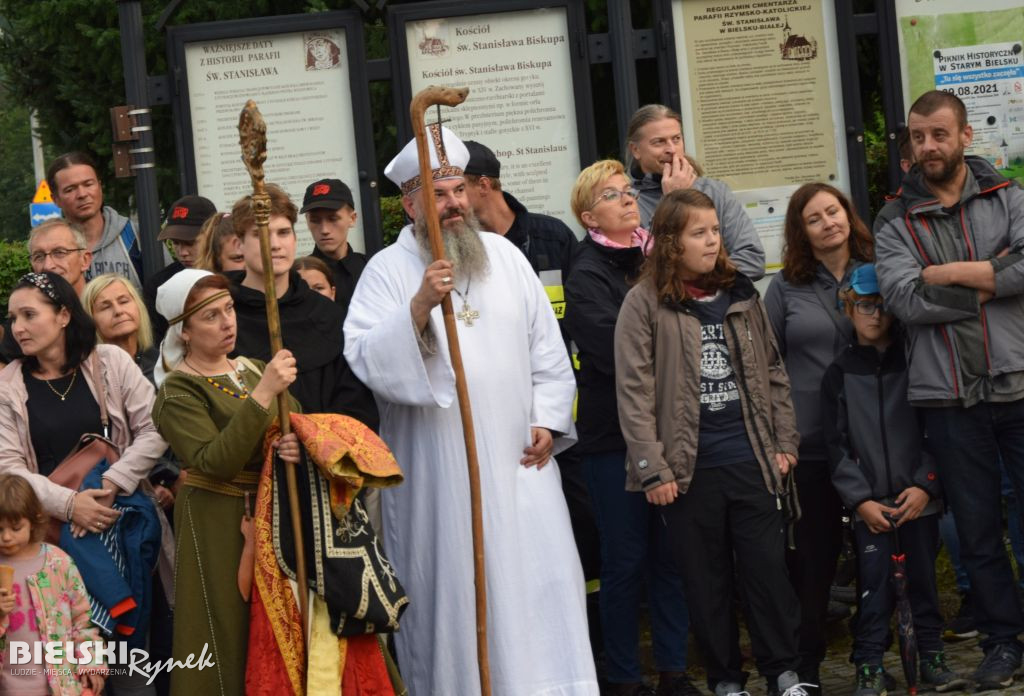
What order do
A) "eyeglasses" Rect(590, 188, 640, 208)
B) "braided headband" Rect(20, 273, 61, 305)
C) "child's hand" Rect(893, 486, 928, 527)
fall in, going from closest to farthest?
"braided headband" Rect(20, 273, 61, 305)
"child's hand" Rect(893, 486, 928, 527)
"eyeglasses" Rect(590, 188, 640, 208)

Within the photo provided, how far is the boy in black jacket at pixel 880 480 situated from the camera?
6.75 metres

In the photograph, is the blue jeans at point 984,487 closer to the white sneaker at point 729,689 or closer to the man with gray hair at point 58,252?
the white sneaker at point 729,689

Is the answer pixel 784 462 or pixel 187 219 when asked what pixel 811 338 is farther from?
pixel 187 219

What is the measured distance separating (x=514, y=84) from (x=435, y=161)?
106 inches

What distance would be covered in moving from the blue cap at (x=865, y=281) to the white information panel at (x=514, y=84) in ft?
7.92

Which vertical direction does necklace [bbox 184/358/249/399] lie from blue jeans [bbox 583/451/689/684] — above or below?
above

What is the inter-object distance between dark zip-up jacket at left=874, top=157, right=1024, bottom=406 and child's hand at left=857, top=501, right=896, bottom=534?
1.53 feet

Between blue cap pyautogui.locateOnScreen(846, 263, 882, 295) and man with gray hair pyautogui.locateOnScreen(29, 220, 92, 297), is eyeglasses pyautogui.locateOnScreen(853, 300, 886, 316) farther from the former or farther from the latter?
man with gray hair pyautogui.locateOnScreen(29, 220, 92, 297)

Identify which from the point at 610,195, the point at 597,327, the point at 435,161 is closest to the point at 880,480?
the point at 597,327

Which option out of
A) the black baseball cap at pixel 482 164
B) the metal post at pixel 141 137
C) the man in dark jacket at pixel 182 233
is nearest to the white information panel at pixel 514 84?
the black baseball cap at pixel 482 164

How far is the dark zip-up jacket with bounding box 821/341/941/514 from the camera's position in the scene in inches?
268

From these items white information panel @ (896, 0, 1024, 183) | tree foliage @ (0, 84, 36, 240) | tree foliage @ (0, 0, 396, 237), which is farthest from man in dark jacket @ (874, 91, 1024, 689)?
tree foliage @ (0, 84, 36, 240)

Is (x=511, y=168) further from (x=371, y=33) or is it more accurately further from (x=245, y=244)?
(x=371, y=33)

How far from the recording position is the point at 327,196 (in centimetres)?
Answer: 816
